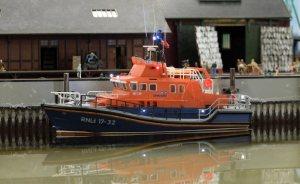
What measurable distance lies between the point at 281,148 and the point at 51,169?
7.62 metres

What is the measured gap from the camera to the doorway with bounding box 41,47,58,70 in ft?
102

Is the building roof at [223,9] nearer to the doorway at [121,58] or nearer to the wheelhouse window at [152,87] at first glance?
the doorway at [121,58]

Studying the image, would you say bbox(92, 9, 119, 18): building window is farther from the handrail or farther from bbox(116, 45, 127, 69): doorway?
the handrail

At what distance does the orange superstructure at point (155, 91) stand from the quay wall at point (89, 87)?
10.7 ft

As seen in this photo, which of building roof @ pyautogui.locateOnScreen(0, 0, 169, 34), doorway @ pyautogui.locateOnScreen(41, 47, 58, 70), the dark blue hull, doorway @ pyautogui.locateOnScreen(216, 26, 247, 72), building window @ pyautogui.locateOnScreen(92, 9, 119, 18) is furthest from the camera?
doorway @ pyautogui.locateOnScreen(216, 26, 247, 72)

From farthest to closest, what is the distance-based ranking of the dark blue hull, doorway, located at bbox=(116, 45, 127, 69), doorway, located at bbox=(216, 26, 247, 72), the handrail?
doorway, located at bbox=(216, 26, 247, 72)
doorway, located at bbox=(116, 45, 127, 69)
the handrail
the dark blue hull

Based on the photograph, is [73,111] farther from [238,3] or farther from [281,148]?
[238,3]

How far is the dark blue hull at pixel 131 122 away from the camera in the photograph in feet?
67.2

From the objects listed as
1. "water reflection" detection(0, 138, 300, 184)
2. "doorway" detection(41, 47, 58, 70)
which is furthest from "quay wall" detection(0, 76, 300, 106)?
"doorway" detection(41, 47, 58, 70)

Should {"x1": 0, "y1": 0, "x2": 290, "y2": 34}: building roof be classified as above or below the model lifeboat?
above

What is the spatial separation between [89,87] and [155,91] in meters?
4.44

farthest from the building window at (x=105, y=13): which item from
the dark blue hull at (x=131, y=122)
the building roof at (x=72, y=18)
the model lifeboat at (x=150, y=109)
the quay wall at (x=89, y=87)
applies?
the dark blue hull at (x=131, y=122)

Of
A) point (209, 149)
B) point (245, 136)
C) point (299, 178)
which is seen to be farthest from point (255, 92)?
point (299, 178)

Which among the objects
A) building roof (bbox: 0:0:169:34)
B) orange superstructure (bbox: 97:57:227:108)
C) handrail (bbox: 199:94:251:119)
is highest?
building roof (bbox: 0:0:169:34)
